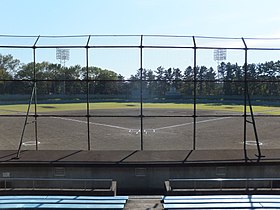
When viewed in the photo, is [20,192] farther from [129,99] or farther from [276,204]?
[129,99]

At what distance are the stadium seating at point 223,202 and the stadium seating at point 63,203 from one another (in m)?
1.16

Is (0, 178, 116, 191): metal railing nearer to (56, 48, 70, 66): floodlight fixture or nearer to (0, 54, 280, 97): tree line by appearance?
(56, 48, 70, 66): floodlight fixture

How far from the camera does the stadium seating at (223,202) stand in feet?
23.8

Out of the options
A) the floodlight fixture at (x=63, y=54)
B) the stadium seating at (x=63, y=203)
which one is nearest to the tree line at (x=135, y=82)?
the floodlight fixture at (x=63, y=54)

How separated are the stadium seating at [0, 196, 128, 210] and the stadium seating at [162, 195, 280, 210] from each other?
1.16 meters

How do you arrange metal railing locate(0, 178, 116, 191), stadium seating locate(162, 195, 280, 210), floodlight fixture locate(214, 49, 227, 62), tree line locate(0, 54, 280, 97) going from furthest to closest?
tree line locate(0, 54, 280, 97)
floodlight fixture locate(214, 49, 227, 62)
metal railing locate(0, 178, 116, 191)
stadium seating locate(162, 195, 280, 210)

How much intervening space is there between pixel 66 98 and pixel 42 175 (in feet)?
134

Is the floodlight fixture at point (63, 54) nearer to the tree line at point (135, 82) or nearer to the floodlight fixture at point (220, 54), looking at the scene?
the floodlight fixture at point (220, 54)

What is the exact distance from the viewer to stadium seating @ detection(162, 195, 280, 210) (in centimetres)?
725

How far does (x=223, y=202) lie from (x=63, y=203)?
11.7 feet

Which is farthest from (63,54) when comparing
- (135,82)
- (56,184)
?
(135,82)

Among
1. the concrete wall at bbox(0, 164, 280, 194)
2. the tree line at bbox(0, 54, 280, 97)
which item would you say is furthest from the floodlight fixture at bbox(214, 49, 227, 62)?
the tree line at bbox(0, 54, 280, 97)

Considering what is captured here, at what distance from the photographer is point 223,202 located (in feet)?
25.1

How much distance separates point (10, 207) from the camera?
7.14 m
